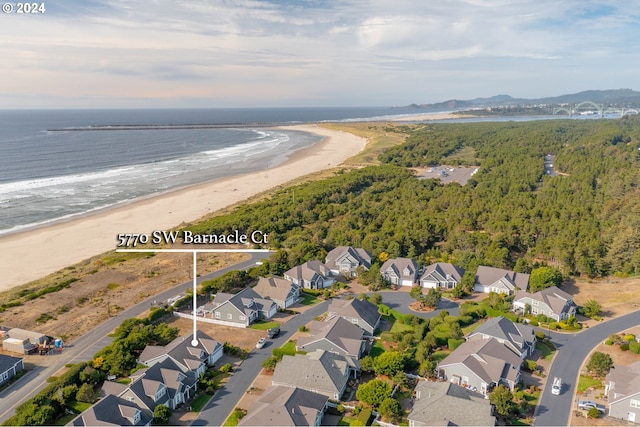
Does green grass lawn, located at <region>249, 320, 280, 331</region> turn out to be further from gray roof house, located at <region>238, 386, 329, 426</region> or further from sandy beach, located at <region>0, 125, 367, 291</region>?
sandy beach, located at <region>0, 125, 367, 291</region>

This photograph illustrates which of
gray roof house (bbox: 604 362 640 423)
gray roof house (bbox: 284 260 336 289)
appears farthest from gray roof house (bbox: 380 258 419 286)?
gray roof house (bbox: 604 362 640 423)

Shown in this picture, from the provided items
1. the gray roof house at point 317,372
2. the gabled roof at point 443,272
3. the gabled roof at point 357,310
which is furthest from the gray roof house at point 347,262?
the gray roof house at point 317,372

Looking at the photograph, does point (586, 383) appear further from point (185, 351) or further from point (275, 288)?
point (185, 351)

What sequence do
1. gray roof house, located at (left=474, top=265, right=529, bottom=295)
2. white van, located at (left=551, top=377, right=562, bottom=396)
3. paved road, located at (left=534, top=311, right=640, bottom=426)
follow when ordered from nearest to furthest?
paved road, located at (left=534, top=311, right=640, bottom=426) < white van, located at (left=551, top=377, right=562, bottom=396) < gray roof house, located at (left=474, top=265, right=529, bottom=295)

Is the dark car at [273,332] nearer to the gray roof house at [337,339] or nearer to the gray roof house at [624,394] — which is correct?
the gray roof house at [337,339]

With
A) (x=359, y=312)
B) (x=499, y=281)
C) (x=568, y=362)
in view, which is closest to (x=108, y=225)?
(x=359, y=312)
